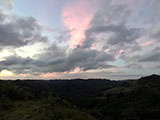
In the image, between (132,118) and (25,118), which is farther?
(132,118)

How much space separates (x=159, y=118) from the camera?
454 feet

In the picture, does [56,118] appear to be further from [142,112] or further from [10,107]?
[142,112]

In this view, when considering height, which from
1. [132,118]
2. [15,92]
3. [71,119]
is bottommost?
[132,118]

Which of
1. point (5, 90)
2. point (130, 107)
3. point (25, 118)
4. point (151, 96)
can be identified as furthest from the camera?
point (151, 96)

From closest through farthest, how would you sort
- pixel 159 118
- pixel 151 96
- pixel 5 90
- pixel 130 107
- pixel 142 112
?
1. pixel 5 90
2. pixel 159 118
3. pixel 142 112
4. pixel 130 107
5. pixel 151 96

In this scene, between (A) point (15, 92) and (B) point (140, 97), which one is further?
(B) point (140, 97)

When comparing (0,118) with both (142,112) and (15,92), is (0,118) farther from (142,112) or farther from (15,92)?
(142,112)

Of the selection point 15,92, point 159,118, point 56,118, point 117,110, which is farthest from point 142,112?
point 56,118

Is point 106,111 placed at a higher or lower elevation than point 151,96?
lower

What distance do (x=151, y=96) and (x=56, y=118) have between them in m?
193

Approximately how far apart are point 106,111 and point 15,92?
143m

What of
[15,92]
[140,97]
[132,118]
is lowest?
[132,118]

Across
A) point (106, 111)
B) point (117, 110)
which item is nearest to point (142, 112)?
point (117, 110)

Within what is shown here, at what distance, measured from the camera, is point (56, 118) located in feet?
86.7
